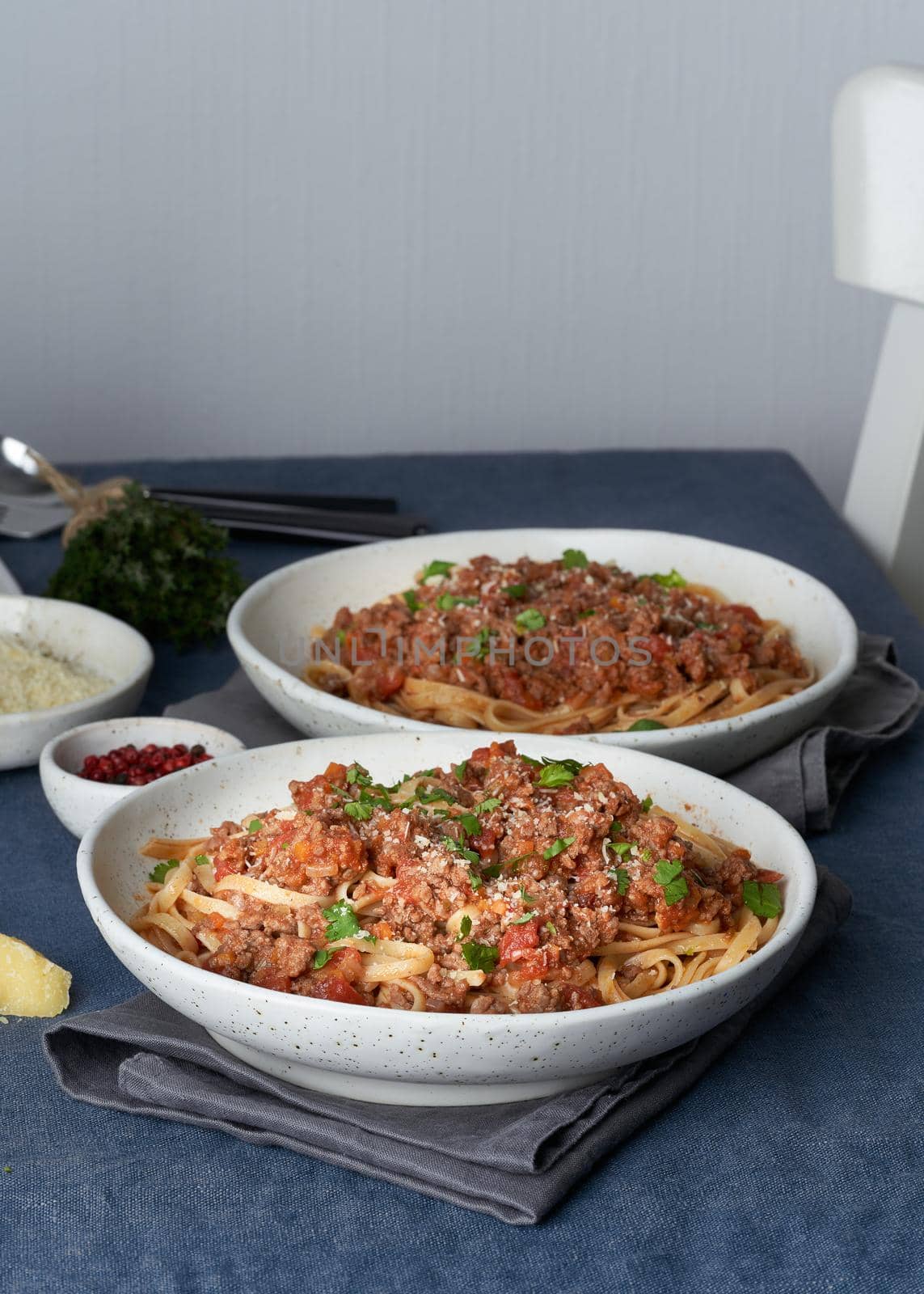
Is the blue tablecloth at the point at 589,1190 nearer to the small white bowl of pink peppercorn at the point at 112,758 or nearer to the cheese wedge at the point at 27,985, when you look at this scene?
the cheese wedge at the point at 27,985

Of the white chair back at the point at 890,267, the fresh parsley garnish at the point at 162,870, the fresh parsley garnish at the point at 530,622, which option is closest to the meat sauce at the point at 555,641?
the fresh parsley garnish at the point at 530,622

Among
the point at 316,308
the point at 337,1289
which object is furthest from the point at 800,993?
the point at 316,308

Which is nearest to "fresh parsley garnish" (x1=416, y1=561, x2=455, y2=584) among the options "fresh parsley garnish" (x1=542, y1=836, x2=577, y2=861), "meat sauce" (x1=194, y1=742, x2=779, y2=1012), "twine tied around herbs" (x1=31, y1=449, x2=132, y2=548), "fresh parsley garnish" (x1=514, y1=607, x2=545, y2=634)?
"fresh parsley garnish" (x1=514, y1=607, x2=545, y2=634)

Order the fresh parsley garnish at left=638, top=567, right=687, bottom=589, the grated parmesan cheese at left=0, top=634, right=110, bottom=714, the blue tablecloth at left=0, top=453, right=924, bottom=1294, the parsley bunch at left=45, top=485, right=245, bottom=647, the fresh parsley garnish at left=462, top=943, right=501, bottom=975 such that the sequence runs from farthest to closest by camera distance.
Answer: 1. the parsley bunch at left=45, top=485, right=245, bottom=647
2. the fresh parsley garnish at left=638, top=567, right=687, bottom=589
3. the grated parmesan cheese at left=0, top=634, right=110, bottom=714
4. the fresh parsley garnish at left=462, top=943, right=501, bottom=975
5. the blue tablecloth at left=0, top=453, right=924, bottom=1294

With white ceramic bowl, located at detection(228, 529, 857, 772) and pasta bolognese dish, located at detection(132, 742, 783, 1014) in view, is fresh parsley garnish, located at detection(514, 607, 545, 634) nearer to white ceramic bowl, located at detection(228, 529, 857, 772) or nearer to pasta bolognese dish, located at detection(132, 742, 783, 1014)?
white ceramic bowl, located at detection(228, 529, 857, 772)

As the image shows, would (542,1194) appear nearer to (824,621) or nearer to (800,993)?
(800,993)

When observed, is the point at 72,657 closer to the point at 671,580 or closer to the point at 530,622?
the point at 530,622

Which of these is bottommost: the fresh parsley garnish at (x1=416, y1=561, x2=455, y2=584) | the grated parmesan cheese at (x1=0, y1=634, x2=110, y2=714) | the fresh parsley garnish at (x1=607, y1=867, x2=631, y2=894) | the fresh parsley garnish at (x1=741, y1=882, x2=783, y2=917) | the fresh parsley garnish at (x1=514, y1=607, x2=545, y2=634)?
the grated parmesan cheese at (x1=0, y1=634, x2=110, y2=714)
